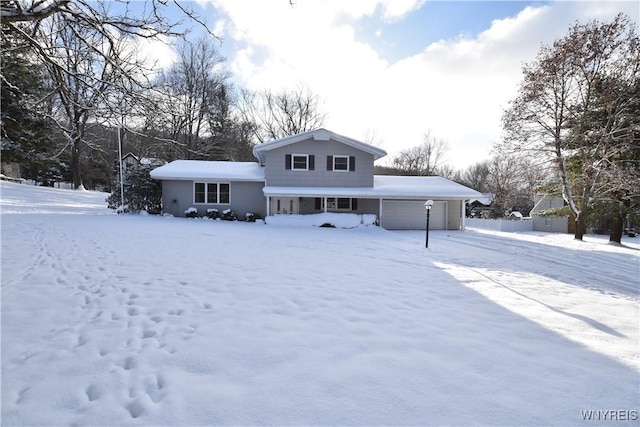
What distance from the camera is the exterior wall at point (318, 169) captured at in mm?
17188

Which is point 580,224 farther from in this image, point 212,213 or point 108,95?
point 108,95

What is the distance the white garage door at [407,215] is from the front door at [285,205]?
5.05m

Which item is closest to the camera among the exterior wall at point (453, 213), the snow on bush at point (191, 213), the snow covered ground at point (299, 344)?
the snow covered ground at point (299, 344)

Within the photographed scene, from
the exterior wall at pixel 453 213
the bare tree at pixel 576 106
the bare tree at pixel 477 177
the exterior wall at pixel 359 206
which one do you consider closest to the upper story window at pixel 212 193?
the exterior wall at pixel 359 206

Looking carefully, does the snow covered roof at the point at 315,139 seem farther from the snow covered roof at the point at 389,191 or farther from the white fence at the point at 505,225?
the white fence at the point at 505,225

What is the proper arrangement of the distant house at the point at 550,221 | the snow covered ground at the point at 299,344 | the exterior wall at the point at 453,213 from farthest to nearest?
the distant house at the point at 550,221
the exterior wall at the point at 453,213
the snow covered ground at the point at 299,344

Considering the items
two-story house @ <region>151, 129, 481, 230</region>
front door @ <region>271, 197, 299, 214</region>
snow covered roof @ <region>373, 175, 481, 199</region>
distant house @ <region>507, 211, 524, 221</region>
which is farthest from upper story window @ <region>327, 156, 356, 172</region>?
distant house @ <region>507, 211, 524, 221</region>

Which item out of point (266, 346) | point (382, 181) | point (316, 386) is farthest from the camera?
point (382, 181)

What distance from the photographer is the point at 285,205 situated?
17656 mm

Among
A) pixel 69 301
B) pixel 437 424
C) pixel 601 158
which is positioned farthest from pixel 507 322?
pixel 601 158

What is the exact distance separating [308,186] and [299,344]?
14404 millimetres

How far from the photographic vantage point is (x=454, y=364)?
2.99m

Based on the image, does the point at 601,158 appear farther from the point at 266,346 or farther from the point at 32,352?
the point at 32,352

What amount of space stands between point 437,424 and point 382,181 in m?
18.0
